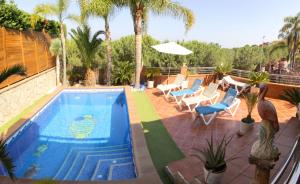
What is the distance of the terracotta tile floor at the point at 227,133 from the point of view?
5.10 meters

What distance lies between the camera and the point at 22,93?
11.2 meters

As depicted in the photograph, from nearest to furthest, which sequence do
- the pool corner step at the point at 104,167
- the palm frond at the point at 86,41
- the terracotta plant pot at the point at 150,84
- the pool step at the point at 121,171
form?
the pool step at the point at 121,171, the pool corner step at the point at 104,167, the terracotta plant pot at the point at 150,84, the palm frond at the point at 86,41

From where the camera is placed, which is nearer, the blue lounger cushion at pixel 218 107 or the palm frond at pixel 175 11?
the blue lounger cushion at pixel 218 107

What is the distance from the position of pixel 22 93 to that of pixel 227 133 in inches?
360

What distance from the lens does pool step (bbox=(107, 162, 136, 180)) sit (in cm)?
595

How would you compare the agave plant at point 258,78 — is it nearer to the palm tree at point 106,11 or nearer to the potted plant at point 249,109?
the potted plant at point 249,109

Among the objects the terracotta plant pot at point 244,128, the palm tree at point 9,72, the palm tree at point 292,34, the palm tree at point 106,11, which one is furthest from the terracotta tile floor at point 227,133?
the palm tree at point 292,34

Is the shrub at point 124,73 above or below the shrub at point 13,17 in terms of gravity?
below

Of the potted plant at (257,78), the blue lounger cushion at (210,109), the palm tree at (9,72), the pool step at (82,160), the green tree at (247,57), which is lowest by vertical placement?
the pool step at (82,160)

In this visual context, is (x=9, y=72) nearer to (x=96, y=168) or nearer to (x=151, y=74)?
(x=96, y=168)

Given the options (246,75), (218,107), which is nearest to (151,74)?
(246,75)

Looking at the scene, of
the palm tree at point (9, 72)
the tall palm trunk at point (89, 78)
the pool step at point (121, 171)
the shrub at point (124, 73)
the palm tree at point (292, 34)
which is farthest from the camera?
the palm tree at point (292, 34)

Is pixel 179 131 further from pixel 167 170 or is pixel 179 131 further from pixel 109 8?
pixel 109 8

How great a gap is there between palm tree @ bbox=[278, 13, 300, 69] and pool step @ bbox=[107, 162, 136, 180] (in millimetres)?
31292
